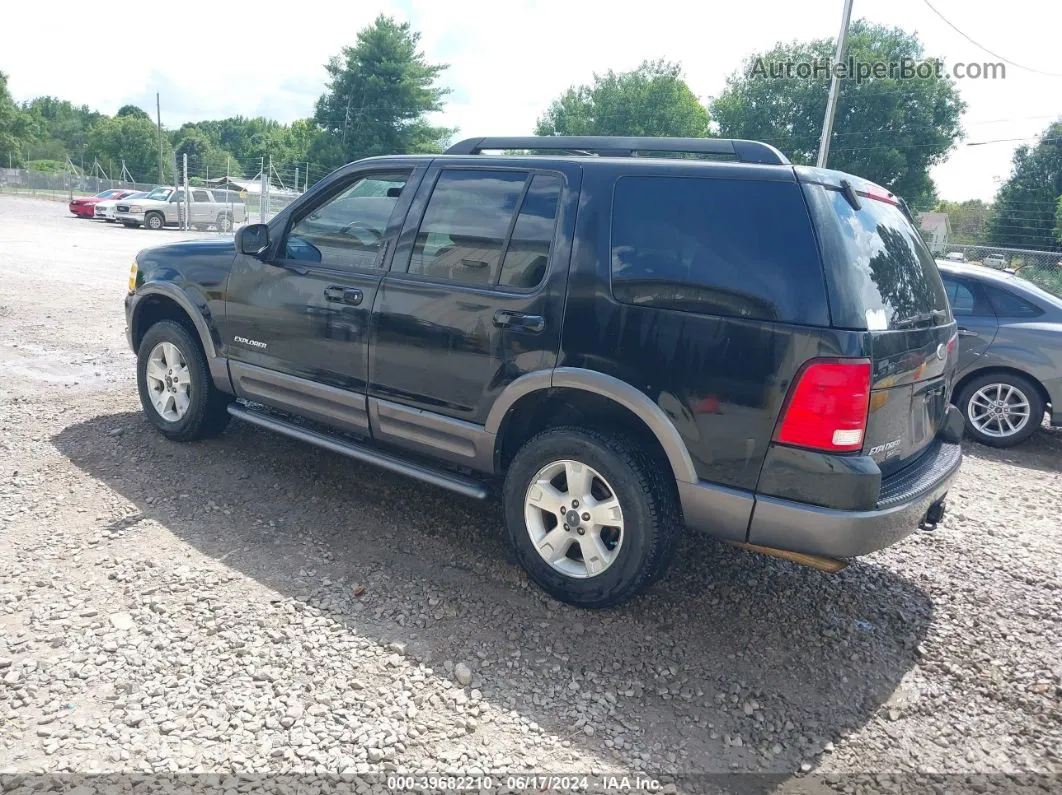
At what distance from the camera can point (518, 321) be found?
137 inches

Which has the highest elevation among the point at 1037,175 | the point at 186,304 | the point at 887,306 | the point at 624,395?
the point at 1037,175

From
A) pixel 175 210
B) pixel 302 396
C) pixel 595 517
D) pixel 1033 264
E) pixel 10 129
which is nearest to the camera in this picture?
pixel 595 517

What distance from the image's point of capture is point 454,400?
3.76 meters

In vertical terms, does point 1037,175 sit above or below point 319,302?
above

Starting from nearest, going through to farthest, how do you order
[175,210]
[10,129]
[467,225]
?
[467,225], [175,210], [10,129]

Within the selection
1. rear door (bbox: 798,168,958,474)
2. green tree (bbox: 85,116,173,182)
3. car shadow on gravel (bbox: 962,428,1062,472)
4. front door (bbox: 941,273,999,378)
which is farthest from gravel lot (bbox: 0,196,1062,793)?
green tree (bbox: 85,116,173,182)

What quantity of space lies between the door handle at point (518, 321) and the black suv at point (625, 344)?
1cm

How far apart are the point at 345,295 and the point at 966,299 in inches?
226

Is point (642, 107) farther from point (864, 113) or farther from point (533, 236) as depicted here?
point (533, 236)

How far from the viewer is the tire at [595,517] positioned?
320 cm

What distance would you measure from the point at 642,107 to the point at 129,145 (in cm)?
5963

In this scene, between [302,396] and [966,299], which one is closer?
[302,396]

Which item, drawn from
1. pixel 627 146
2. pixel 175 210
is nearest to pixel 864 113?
pixel 175 210

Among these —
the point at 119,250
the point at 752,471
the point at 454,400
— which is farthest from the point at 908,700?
the point at 119,250
